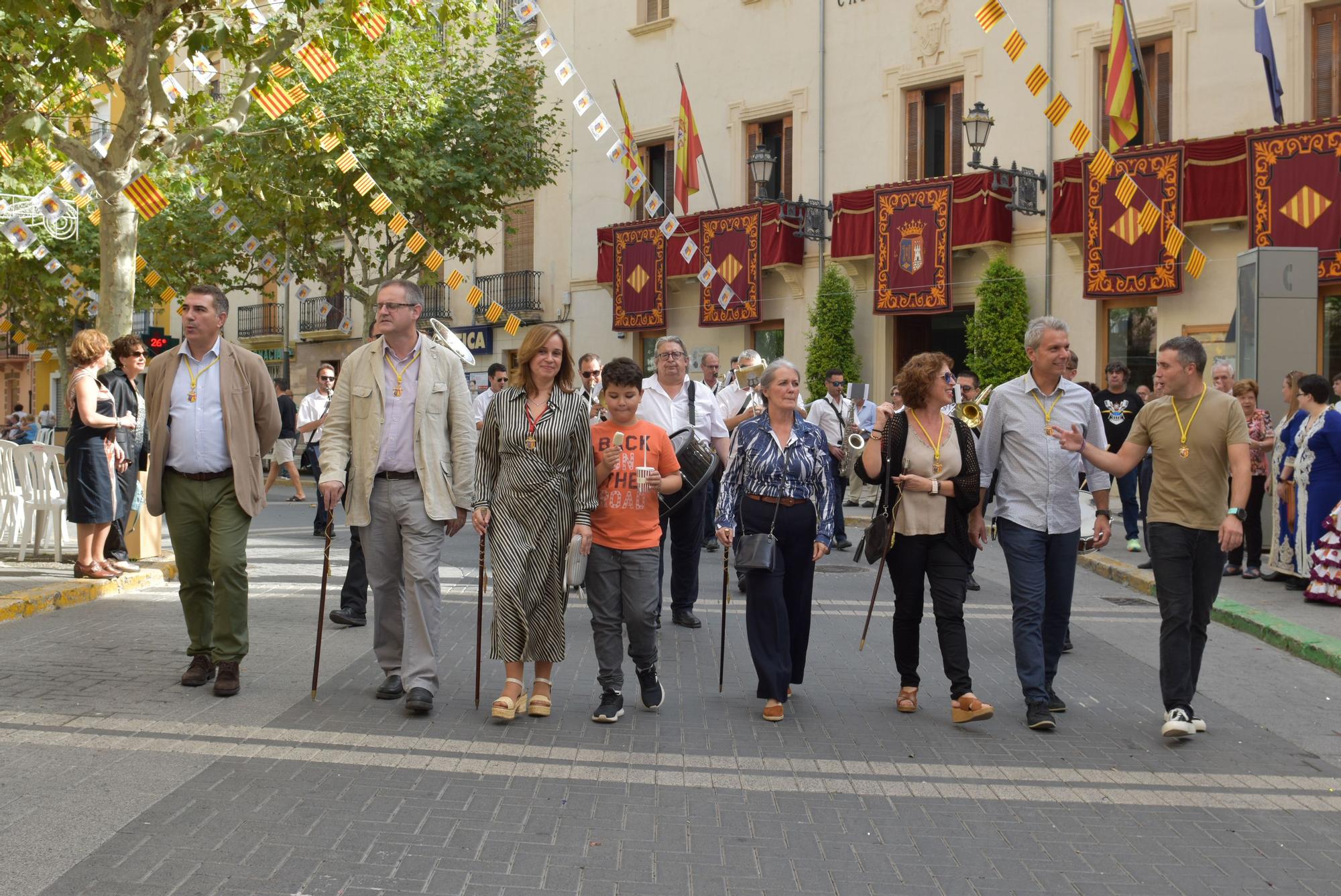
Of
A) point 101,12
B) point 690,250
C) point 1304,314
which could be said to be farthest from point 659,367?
point 690,250

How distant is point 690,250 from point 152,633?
38.7 ft

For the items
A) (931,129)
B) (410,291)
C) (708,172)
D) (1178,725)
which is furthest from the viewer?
(708,172)

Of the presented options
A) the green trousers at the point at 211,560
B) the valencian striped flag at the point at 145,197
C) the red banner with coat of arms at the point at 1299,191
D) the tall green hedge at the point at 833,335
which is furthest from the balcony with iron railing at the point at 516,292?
the green trousers at the point at 211,560

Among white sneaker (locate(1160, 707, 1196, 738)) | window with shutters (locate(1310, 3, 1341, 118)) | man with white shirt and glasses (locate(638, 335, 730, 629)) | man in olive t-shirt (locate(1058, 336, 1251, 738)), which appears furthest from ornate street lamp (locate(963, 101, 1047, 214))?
white sneaker (locate(1160, 707, 1196, 738))

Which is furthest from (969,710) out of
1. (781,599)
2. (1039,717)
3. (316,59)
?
(316,59)

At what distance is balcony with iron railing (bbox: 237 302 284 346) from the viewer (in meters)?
41.0

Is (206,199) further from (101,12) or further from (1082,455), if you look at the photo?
(1082,455)

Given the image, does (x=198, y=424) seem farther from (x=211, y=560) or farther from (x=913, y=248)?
(x=913, y=248)

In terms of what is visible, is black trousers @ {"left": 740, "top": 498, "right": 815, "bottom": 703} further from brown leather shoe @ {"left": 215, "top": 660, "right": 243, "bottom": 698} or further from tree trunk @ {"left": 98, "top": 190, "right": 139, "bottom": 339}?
tree trunk @ {"left": 98, "top": 190, "right": 139, "bottom": 339}

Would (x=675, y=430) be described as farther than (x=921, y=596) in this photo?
Yes

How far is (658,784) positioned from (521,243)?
1104 inches

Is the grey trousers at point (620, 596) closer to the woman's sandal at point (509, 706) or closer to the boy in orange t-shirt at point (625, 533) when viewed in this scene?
the boy in orange t-shirt at point (625, 533)

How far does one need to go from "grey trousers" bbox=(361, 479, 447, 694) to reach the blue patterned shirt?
146 cm

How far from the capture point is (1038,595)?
263 inches
